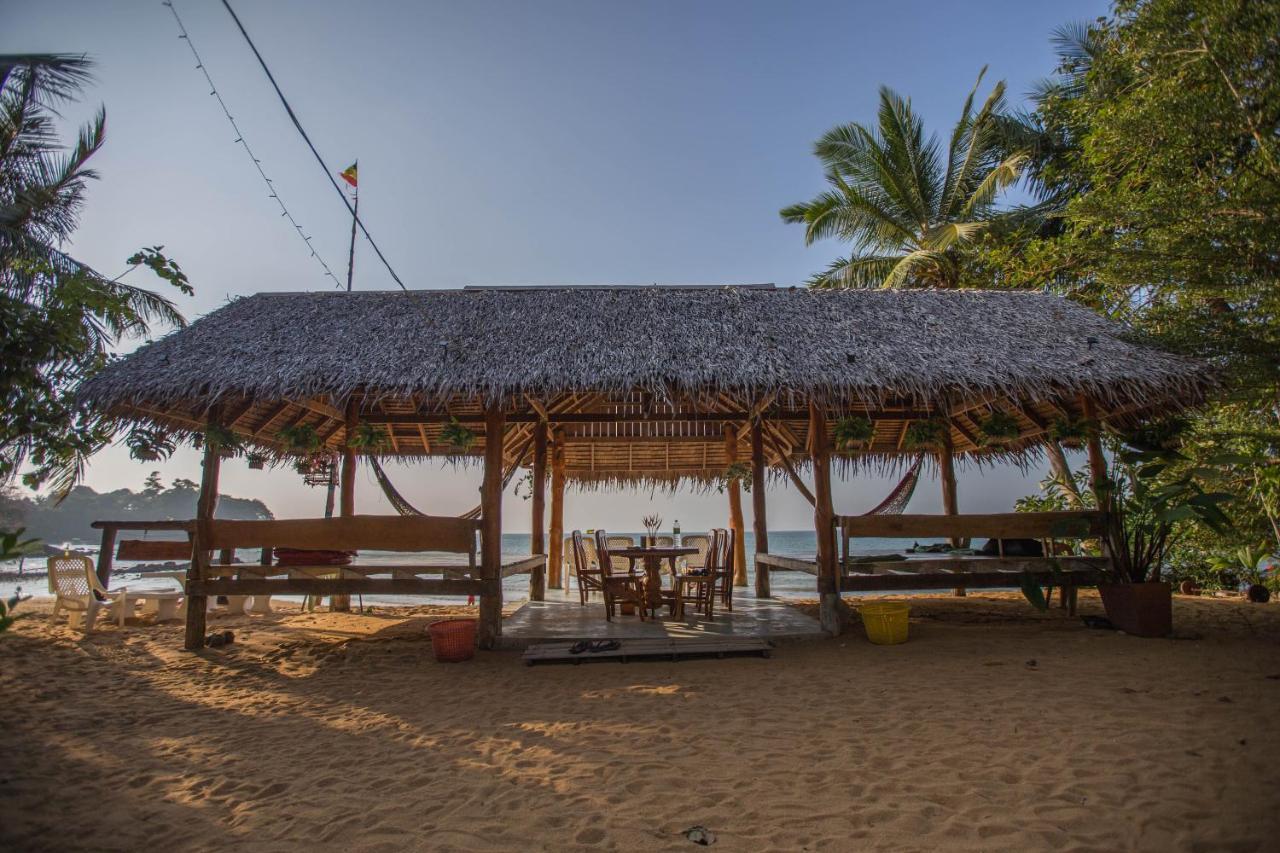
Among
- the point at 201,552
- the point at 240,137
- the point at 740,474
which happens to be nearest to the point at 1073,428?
the point at 740,474

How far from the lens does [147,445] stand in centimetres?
553

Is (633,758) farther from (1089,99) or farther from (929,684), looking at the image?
(1089,99)

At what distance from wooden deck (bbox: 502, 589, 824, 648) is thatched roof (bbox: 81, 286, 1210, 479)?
195cm

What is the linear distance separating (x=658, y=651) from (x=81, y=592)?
6080 mm

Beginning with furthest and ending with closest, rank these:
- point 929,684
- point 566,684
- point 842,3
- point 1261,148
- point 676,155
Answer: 1. point 676,155
2. point 842,3
3. point 1261,148
4. point 566,684
5. point 929,684

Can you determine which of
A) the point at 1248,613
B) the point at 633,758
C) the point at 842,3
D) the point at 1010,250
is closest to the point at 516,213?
the point at 842,3

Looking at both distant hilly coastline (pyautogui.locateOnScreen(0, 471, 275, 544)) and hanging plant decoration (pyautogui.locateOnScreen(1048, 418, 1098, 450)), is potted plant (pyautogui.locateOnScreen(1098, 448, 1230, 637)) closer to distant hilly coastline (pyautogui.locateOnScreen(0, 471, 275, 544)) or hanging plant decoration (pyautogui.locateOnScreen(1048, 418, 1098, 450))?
hanging plant decoration (pyautogui.locateOnScreen(1048, 418, 1098, 450))

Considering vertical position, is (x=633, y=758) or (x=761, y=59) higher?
(x=761, y=59)

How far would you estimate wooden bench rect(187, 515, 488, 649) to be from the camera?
5.16 m

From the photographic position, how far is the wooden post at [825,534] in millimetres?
5359

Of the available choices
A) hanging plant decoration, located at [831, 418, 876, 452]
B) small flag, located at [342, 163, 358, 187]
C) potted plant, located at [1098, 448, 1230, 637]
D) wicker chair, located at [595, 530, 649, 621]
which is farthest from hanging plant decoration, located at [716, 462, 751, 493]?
small flag, located at [342, 163, 358, 187]

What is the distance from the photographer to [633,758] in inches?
113

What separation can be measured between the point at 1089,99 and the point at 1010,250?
4.08m

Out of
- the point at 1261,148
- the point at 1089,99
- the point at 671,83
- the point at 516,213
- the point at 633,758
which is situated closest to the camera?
the point at 633,758
